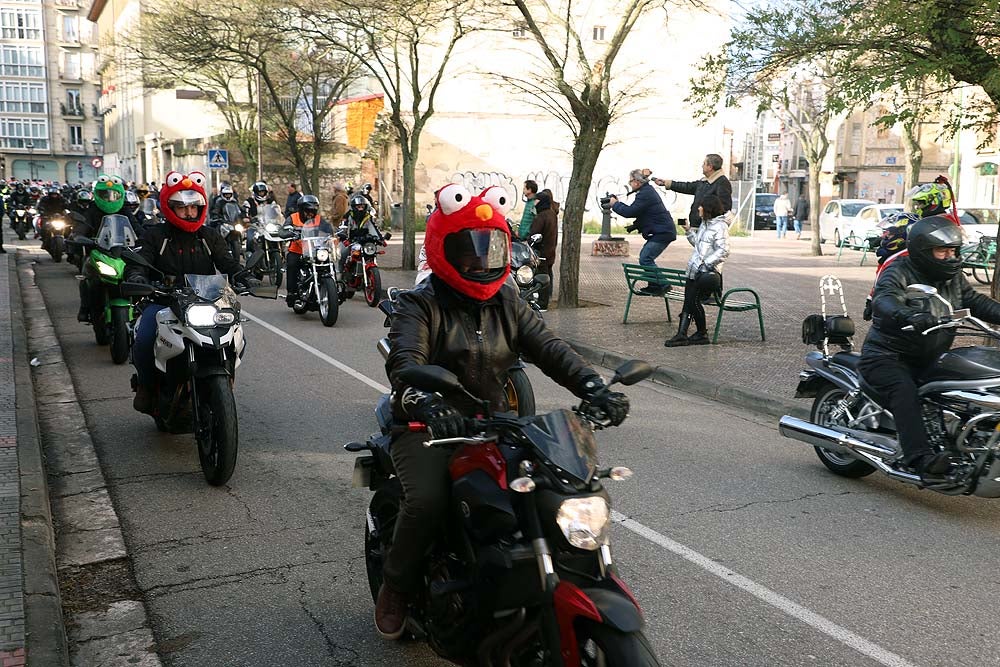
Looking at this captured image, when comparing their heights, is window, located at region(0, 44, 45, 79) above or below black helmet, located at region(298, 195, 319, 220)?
above

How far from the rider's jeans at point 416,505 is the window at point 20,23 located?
11891 cm

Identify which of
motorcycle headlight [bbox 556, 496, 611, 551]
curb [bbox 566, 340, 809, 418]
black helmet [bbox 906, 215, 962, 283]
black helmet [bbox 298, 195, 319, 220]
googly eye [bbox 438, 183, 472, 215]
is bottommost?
curb [bbox 566, 340, 809, 418]

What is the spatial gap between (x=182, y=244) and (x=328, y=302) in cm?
652

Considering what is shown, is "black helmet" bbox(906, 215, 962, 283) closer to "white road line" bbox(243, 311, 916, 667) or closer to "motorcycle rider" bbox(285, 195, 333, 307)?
"white road line" bbox(243, 311, 916, 667)

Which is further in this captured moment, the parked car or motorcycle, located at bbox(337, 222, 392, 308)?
the parked car

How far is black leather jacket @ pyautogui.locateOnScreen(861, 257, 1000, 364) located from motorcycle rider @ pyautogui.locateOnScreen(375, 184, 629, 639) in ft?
9.36

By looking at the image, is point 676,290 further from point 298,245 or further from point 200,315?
point 200,315

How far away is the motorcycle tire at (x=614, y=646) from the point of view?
8.79ft

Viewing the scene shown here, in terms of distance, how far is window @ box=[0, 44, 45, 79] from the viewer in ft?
353

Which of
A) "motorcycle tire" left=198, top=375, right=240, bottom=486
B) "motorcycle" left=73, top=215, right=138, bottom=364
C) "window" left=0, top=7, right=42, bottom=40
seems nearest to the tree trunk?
"motorcycle" left=73, top=215, right=138, bottom=364

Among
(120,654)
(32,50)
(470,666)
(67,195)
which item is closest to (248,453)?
(120,654)

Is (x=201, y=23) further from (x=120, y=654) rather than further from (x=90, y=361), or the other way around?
(x=120, y=654)

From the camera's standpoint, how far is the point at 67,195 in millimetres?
27703

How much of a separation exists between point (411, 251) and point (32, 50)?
103m
